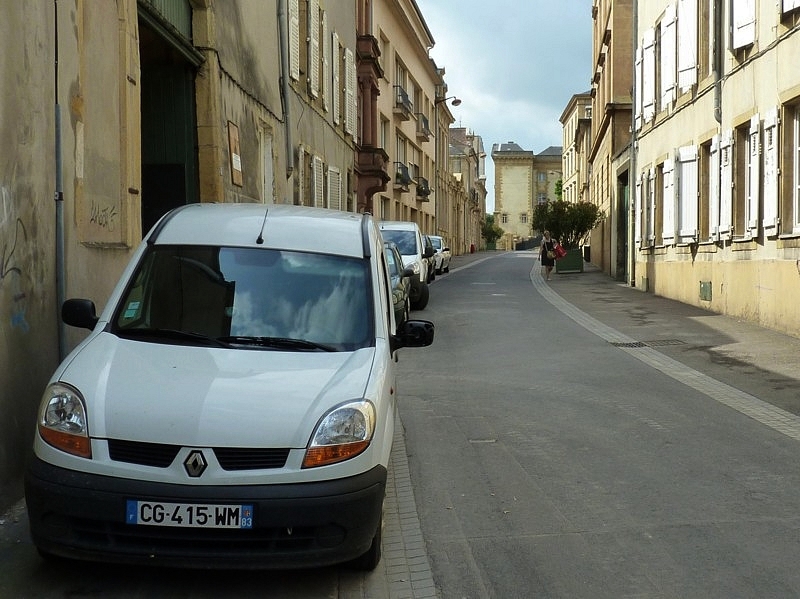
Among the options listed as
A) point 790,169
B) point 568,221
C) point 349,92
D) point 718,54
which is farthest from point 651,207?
point 568,221

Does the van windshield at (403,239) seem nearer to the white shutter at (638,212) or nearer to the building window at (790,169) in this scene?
the white shutter at (638,212)

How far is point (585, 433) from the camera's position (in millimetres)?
7988

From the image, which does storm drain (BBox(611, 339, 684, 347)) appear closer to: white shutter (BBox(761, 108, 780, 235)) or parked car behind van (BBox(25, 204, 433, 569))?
white shutter (BBox(761, 108, 780, 235))

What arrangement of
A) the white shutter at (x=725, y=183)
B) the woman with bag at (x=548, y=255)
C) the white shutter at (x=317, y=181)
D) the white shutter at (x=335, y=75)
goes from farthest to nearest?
1. the woman with bag at (x=548, y=255)
2. the white shutter at (x=335, y=75)
3. the white shutter at (x=317, y=181)
4. the white shutter at (x=725, y=183)

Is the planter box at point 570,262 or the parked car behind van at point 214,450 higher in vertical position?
the planter box at point 570,262

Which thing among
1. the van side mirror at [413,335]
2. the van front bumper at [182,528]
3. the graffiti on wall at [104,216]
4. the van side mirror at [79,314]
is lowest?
the van front bumper at [182,528]

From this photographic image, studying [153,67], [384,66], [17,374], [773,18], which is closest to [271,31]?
[153,67]

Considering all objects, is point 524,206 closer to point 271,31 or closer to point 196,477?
point 271,31

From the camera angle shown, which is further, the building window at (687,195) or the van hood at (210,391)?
the building window at (687,195)

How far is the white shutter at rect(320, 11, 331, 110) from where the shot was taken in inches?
903

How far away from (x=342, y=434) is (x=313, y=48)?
59.4 feet

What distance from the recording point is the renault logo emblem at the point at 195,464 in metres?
4.18

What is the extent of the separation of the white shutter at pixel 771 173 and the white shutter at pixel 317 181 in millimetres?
10355

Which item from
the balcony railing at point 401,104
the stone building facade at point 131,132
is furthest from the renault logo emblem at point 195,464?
the balcony railing at point 401,104
